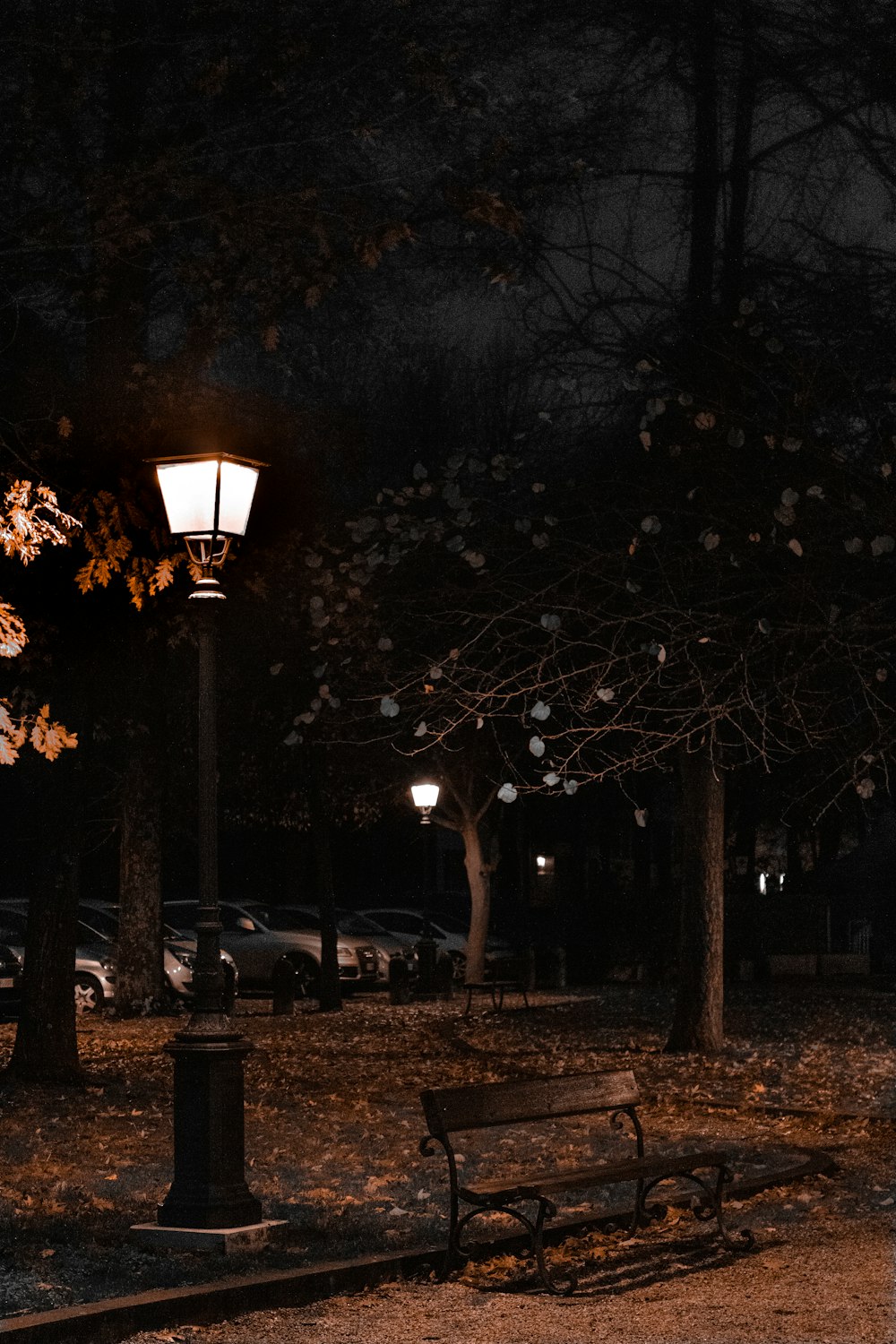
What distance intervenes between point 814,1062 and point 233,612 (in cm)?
778

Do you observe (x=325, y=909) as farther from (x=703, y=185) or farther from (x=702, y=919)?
(x=703, y=185)

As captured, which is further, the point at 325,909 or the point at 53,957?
the point at 325,909

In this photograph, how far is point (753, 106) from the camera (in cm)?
1717

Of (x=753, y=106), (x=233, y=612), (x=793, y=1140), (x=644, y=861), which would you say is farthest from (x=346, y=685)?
(x=644, y=861)

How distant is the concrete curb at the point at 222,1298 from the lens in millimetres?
7180

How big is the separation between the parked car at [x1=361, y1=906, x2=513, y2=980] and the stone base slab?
2568 centimetres

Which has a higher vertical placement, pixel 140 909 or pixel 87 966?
pixel 140 909

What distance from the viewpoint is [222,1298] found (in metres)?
7.82

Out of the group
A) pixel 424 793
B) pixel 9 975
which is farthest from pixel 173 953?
pixel 424 793

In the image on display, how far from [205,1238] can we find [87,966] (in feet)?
65.3

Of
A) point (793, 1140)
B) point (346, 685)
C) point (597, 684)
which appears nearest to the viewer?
point (597, 684)

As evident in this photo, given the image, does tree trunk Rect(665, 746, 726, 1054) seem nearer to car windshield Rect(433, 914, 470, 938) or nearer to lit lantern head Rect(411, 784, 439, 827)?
lit lantern head Rect(411, 784, 439, 827)

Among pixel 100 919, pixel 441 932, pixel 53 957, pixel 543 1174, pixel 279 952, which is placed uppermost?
pixel 100 919

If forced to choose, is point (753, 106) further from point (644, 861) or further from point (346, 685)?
point (644, 861)
